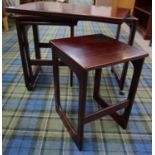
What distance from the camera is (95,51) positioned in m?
1.01

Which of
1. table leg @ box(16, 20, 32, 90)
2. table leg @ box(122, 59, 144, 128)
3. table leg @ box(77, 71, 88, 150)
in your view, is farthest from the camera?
table leg @ box(16, 20, 32, 90)

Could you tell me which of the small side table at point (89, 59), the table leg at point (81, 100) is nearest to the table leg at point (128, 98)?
the small side table at point (89, 59)

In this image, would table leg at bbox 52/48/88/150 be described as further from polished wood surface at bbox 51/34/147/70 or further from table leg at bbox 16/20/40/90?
table leg at bbox 16/20/40/90

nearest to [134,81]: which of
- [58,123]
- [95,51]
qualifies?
[95,51]

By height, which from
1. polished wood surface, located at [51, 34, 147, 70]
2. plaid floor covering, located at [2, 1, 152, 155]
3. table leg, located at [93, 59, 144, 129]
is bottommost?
plaid floor covering, located at [2, 1, 152, 155]

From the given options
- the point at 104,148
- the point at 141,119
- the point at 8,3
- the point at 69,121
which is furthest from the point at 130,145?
the point at 8,3

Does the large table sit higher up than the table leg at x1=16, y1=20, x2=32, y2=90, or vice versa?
the large table

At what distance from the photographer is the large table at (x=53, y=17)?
115cm

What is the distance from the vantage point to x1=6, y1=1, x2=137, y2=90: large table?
115 cm

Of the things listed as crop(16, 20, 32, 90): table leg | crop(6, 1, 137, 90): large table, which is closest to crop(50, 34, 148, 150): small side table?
crop(6, 1, 137, 90): large table

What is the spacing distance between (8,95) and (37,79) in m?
0.35

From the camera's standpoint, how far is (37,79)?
1.87m

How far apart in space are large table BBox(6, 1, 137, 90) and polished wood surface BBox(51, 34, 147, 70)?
14 cm

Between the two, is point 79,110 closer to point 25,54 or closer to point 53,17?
point 53,17
